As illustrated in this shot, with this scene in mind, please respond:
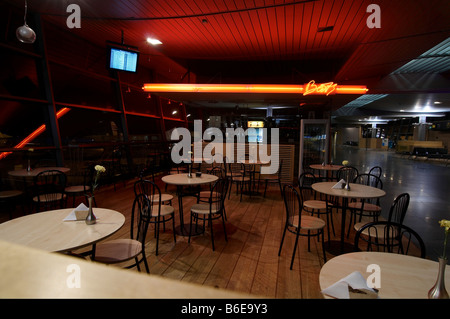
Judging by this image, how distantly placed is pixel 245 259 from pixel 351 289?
1944 millimetres

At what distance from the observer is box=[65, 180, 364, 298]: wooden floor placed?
8.27 ft

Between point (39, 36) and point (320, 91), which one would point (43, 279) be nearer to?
point (39, 36)

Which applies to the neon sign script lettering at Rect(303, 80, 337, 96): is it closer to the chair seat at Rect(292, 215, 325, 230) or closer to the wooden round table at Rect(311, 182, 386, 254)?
the wooden round table at Rect(311, 182, 386, 254)

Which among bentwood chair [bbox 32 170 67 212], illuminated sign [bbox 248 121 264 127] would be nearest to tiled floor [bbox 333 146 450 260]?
bentwood chair [bbox 32 170 67 212]

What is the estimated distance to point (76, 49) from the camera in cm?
605

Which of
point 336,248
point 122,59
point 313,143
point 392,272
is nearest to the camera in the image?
point 392,272

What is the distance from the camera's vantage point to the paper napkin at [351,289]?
45.8 inches

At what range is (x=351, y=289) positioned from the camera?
48.3 inches

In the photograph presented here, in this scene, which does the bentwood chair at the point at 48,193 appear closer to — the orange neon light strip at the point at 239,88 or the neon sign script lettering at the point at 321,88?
the orange neon light strip at the point at 239,88

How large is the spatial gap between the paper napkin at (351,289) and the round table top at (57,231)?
62.3 inches

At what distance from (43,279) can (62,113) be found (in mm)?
6235

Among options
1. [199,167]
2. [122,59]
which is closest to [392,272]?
[199,167]

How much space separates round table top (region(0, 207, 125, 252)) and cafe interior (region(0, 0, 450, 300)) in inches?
0.7

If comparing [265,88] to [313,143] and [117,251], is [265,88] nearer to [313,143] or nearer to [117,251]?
[313,143]
